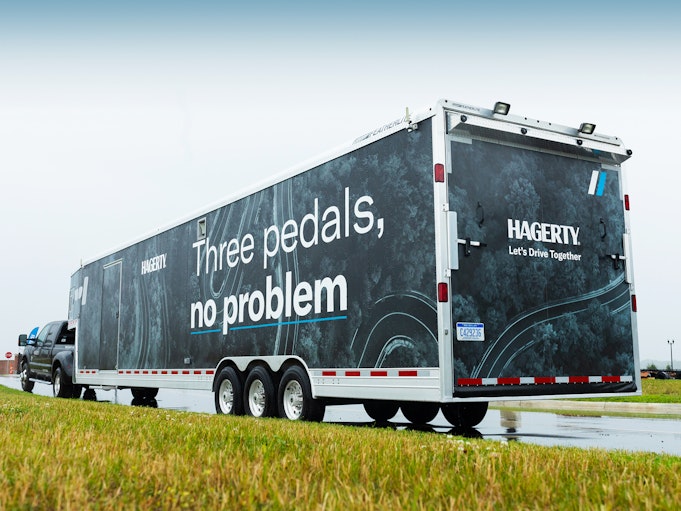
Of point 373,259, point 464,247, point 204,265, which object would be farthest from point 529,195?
point 204,265

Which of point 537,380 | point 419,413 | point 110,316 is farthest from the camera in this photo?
point 110,316

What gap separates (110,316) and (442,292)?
10.8m

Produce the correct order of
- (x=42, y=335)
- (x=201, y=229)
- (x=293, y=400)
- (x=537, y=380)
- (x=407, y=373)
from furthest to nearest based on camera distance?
(x=42, y=335) < (x=201, y=229) < (x=293, y=400) < (x=537, y=380) < (x=407, y=373)

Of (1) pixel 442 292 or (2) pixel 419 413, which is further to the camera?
(2) pixel 419 413

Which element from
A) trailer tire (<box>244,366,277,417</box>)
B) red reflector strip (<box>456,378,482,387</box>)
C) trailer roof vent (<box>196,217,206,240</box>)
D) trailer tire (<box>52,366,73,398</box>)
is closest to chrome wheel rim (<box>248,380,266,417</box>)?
trailer tire (<box>244,366,277,417</box>)

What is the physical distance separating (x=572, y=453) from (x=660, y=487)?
1560 mm

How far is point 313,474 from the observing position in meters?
4.73

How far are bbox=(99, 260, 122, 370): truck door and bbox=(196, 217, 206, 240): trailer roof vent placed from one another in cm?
406

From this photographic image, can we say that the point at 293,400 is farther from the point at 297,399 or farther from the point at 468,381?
the point at 468,381

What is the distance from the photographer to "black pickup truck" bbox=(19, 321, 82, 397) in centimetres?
1972

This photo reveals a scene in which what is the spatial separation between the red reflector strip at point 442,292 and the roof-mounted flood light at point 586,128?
3108mm

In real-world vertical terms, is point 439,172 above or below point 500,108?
below

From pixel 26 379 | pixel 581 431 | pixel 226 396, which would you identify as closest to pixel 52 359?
pixel 26 379

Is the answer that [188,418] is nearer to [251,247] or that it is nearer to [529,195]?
[251,247]
